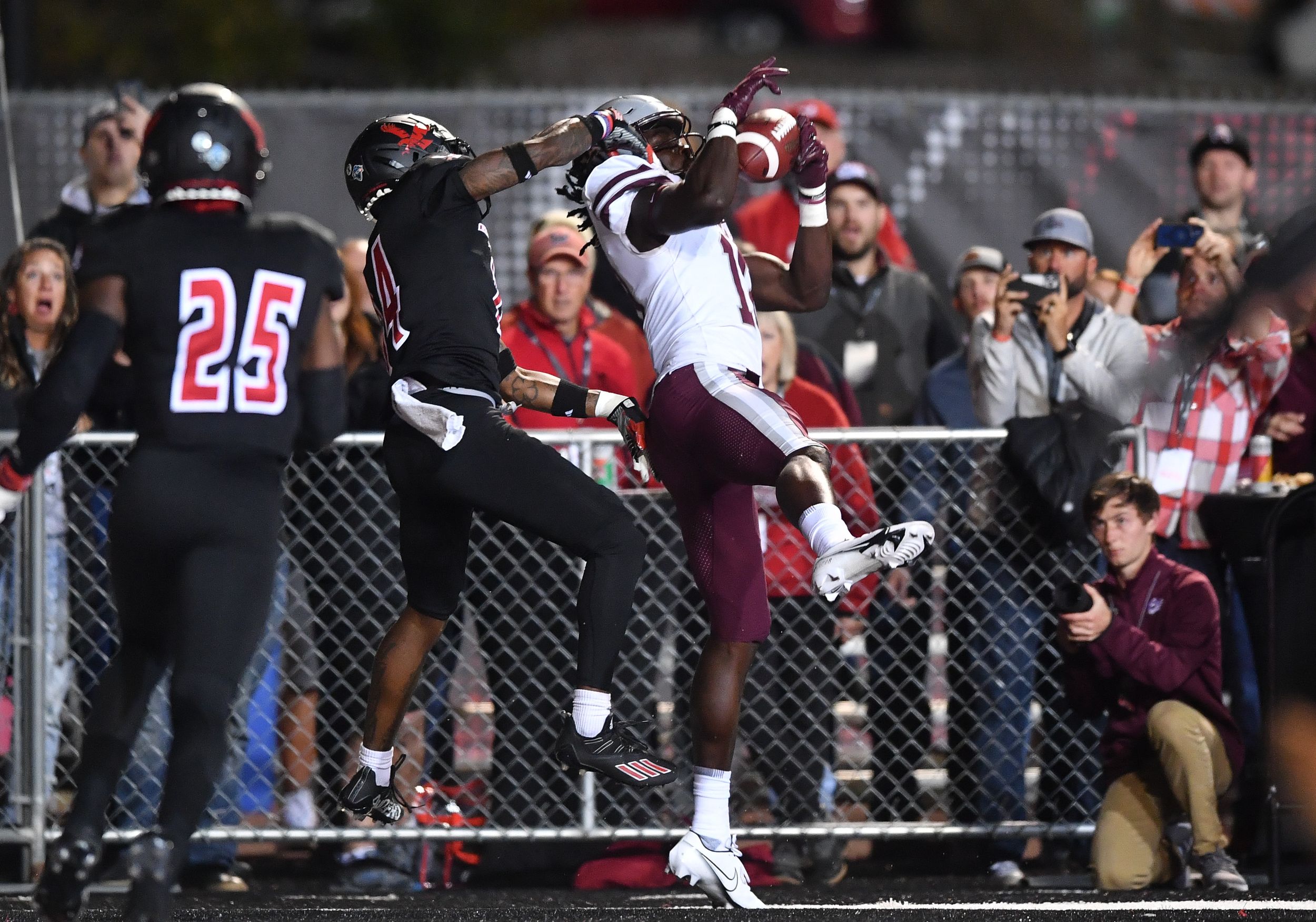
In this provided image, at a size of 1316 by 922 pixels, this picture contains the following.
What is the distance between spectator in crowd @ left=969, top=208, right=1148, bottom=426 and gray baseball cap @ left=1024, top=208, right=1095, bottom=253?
238mm

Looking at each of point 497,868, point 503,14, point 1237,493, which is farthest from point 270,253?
point 503,14

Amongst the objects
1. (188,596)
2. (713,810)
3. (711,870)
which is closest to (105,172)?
(188,596)

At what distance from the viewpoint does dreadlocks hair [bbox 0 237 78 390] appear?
6867mm

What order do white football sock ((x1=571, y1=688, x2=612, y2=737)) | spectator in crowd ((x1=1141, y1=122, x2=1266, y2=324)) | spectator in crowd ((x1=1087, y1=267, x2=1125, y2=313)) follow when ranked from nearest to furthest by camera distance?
white football sock ((x1=571, y1=688, x2=612, y2=737)) < spectator in crowd ((x1=1141, y1=122, x2=1266, y2=324)) < spectator in crowd ((x1=1087, y1=267, x2=1125, y2=313))

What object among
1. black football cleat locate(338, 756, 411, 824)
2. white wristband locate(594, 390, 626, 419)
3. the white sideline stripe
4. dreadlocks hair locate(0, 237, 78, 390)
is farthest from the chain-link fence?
black football cleat locate(338, 756, 411, 824)

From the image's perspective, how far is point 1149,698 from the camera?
6297mm

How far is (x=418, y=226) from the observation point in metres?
5.23

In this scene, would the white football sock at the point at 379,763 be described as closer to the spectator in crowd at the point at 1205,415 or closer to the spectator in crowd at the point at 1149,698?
the spectator in crowd at the point at 1149,698

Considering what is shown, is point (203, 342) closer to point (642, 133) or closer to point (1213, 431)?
point (642, 133)

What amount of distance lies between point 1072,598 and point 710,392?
1723 millimetres

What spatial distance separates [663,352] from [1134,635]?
2.01m

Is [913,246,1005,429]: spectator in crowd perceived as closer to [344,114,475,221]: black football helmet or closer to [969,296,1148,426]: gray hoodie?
[969,296,1148,426]: gray hoodie

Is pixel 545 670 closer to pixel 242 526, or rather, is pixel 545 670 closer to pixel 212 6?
pixel 242 526

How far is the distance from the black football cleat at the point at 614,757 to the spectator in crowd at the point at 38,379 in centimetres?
224
